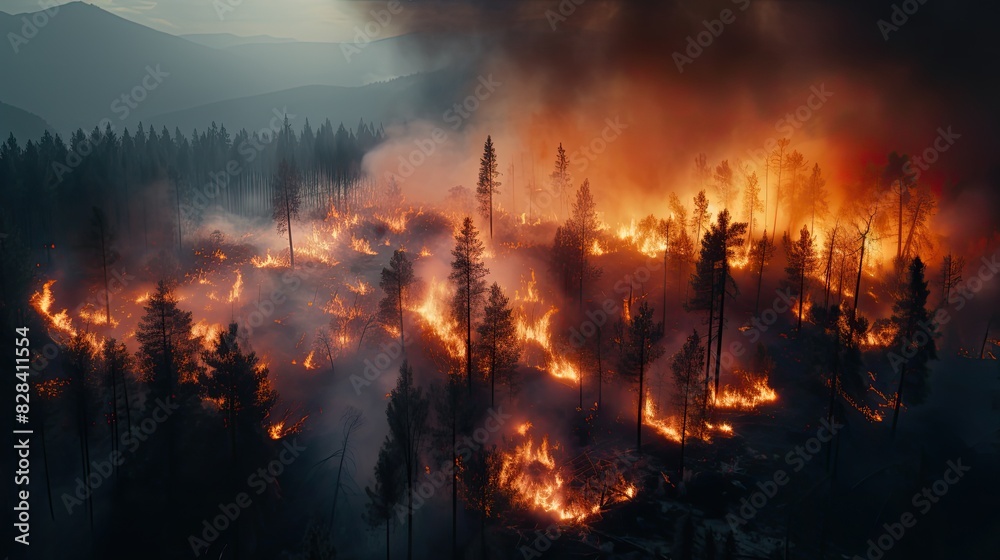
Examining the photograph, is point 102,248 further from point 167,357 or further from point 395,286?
point 395,286

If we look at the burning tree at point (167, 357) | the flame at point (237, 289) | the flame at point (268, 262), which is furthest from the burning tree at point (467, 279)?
the flame at point (268, 262)

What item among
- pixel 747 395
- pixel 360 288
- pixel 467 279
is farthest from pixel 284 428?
pixel 747 395

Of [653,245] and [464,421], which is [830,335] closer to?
[653,245]

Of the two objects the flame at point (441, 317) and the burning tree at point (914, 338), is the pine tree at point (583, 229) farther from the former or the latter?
the burning tree at point (914, 338)

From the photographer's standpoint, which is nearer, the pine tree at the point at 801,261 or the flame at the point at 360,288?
the pine tree at the point at 801,261

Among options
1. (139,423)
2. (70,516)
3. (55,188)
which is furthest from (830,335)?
(55,188)

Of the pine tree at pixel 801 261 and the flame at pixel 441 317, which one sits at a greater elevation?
the pine tree at pixel 801 261

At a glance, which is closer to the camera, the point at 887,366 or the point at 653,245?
the point at 887,366
